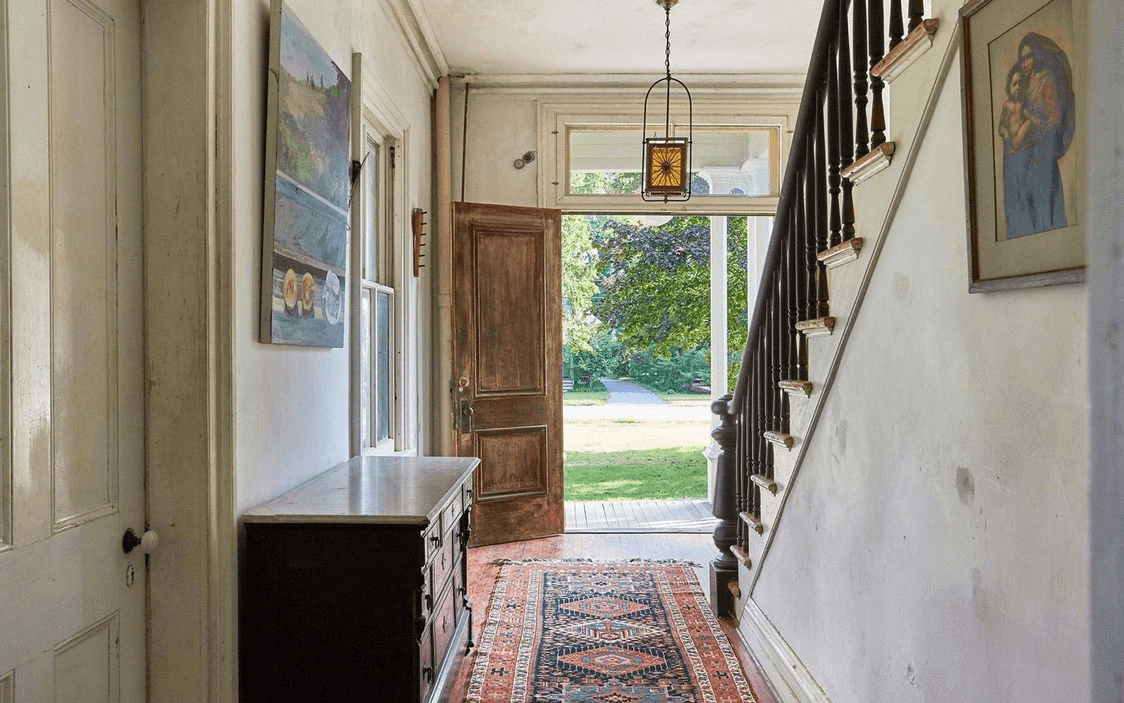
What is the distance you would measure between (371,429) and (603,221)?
11058 millimetres

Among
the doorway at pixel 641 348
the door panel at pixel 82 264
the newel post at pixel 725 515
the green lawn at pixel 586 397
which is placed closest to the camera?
the door panel at pixel 82 264

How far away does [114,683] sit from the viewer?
6.34 feet

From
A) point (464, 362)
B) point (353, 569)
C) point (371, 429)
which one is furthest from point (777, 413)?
point (464, 362)

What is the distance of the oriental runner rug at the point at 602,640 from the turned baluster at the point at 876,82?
208 centimetres

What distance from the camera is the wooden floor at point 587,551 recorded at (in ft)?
15.4

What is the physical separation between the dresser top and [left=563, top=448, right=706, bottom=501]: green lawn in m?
5.15

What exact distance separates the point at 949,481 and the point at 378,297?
3.39 meters

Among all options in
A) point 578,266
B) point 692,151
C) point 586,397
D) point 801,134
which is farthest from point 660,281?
point 801,134

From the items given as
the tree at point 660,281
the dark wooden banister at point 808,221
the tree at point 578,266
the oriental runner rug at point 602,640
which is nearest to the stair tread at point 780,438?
the dark wooden banister at point 808,221

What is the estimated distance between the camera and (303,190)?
2713 millimetres

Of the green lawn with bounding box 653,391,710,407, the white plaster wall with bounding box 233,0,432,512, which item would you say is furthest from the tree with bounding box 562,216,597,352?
the white plaster wall with bounding box 233,0,432,512

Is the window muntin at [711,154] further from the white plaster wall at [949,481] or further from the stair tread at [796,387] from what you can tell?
the white plaster wall at [949,481]

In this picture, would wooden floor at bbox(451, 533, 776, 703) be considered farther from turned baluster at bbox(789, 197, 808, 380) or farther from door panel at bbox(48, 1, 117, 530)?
door panel at bbox(48, 1, 117, 530)

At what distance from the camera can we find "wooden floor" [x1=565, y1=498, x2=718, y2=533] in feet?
20.4
